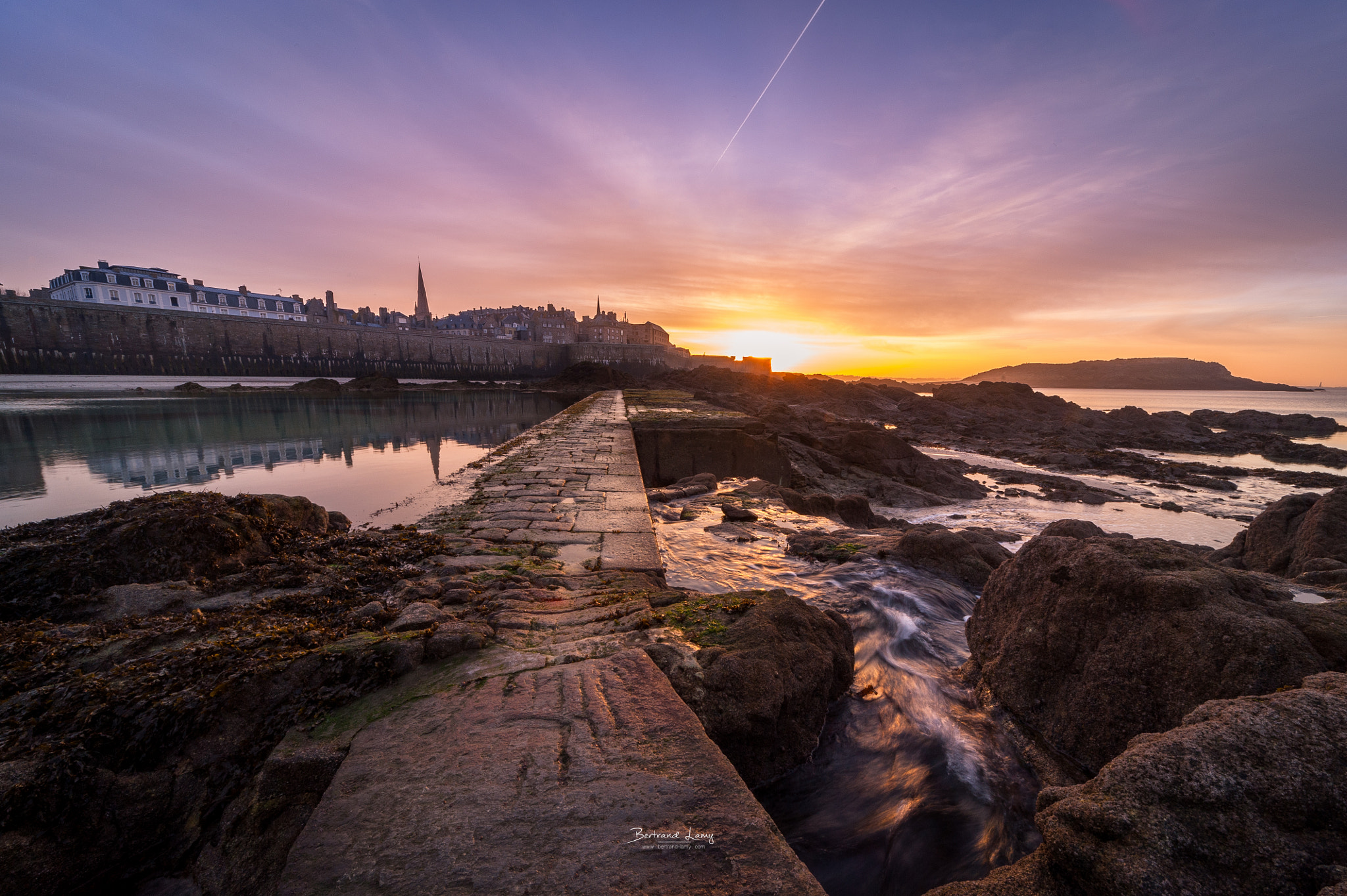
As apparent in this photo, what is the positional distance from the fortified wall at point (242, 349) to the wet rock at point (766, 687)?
53.2 meters

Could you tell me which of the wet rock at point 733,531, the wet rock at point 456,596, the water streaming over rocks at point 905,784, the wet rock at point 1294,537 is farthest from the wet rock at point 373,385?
the wet rock at point 1294,537

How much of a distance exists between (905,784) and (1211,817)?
1.55m

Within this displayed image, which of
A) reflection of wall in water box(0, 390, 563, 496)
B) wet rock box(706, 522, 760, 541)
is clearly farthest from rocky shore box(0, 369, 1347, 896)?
reflection of wall in water box(0, 390, 563, 496)

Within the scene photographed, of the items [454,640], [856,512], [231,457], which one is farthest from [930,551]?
[231,457]

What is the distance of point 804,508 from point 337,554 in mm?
6280

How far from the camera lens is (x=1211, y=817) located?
53.3 inches

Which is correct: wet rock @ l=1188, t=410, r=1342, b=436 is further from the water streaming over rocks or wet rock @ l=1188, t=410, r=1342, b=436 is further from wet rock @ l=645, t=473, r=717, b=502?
the water streaming over rocks

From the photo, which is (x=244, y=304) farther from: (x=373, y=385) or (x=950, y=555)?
(x=950, y=555)

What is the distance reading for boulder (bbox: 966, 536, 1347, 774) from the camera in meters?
2.07

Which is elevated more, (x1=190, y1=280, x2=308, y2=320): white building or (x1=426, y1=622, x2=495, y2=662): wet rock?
(x1=190, y1=280, x2=308, y2=320): white building

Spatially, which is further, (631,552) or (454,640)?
(631,552)

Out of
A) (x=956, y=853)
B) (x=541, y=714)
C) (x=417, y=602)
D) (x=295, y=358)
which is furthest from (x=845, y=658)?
(x=295, y=358)

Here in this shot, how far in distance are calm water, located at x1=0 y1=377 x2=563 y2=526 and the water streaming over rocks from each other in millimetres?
5751

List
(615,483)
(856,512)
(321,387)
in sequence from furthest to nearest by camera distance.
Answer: (321,387), (856,512), (615,483)
